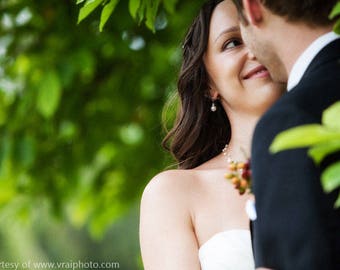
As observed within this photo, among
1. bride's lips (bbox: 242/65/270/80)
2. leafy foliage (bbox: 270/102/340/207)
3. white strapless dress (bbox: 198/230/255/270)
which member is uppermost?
leafy foliage (bbox: 270/102/340/207)

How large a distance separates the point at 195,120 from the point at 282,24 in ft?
6.63

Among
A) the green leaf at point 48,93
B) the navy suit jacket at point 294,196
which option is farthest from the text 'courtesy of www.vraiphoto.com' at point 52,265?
the navy suit jacket at point 294,196

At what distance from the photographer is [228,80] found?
16.6 ft

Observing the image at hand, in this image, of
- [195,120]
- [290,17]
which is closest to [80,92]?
[195,120]

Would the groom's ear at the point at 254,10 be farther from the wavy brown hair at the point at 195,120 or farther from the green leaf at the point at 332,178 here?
the wavy brown hair at the point at 195,120

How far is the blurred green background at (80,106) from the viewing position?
7.54 m

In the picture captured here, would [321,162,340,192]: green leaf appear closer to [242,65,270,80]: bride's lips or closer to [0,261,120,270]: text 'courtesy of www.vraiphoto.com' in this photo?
[242,65,270,80]: bride's lips

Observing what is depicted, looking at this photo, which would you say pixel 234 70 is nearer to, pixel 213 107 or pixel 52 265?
pixel 213 107

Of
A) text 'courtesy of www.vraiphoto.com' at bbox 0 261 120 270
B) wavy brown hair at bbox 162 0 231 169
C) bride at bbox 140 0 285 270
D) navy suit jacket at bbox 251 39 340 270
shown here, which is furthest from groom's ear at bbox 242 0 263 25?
text 'courtesy of www.vraiphoto.com' at bbox 0 261 120 270

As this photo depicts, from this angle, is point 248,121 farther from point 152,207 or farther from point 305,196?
point 305,196

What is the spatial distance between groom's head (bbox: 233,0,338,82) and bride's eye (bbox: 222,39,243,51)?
146cm

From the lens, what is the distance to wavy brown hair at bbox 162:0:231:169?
5.32m

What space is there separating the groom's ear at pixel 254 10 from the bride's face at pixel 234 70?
1363mm

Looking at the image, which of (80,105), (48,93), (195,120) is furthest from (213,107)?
(80,105)
